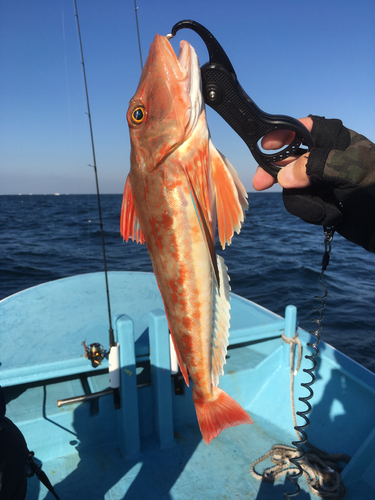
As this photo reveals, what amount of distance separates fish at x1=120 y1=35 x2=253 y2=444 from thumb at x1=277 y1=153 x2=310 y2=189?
225 mm

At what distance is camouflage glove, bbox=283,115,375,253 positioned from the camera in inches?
65.8

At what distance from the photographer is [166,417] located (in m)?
4.13

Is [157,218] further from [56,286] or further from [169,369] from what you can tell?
[56,286]

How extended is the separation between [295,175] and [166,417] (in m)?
3.50

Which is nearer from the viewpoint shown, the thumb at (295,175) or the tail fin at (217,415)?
the thumb at (295,175)

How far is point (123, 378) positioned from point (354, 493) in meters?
2.70

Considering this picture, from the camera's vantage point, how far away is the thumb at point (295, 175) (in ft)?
5.59

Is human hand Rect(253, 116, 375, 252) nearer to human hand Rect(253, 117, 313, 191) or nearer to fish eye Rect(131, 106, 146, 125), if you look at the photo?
human hand Rect(253, 117, 313, 191)

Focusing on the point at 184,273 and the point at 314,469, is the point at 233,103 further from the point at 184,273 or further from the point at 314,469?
the point at 314,469

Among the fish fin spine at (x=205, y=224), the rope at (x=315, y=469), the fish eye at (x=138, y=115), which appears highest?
the fish eye at (x=138, y=115)

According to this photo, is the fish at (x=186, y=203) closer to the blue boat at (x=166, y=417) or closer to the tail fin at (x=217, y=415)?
the tail fin at (x=217, y=415)

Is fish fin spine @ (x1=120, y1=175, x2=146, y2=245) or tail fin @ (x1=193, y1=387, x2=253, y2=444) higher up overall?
fish fin spine @ (x1=120, y1=175, x2=146, y2=245)

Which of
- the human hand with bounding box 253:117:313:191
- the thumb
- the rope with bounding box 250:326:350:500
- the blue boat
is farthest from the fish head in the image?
the rope with bounding box 250:326:350:500

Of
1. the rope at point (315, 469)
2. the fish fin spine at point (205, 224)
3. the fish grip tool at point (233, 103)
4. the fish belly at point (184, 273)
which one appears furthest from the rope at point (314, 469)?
the fish grip tool at point (233, 103)
